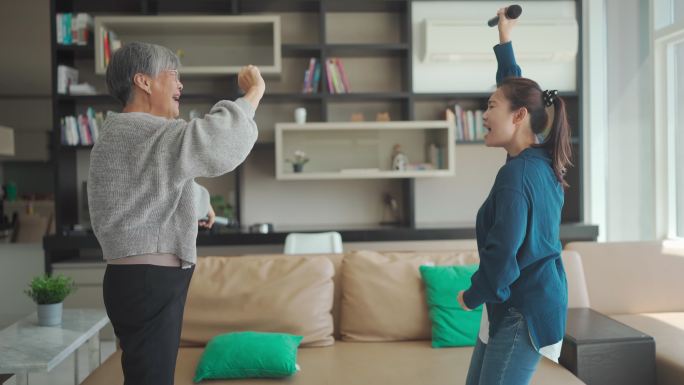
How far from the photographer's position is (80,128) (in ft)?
15.0

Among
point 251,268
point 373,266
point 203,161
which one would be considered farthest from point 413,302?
point 203,161

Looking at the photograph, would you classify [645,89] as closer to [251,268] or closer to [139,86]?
[251,268]

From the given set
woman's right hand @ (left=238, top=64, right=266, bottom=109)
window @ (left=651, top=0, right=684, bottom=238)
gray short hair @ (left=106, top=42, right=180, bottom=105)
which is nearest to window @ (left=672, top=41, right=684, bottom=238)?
window @ (left=651, top=0, right=684, bottom=238)

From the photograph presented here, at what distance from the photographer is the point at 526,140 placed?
1.65 metres

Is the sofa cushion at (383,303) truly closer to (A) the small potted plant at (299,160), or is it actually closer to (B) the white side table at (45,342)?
(B) the white side table at (45,342)

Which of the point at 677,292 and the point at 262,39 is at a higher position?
the point at 262,39

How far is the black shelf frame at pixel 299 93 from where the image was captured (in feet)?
15.2

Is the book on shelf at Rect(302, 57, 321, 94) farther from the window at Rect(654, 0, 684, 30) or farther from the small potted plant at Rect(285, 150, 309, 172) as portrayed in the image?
the window at Rect(654, 0, 684, 30)

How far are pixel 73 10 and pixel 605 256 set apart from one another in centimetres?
426

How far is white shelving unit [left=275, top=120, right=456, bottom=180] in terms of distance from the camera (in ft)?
15.2

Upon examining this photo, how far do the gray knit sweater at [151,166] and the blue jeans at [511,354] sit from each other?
798 millimetres

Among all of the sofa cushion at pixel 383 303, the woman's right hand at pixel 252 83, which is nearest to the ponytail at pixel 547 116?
the woman's right hand at pixel 252 83

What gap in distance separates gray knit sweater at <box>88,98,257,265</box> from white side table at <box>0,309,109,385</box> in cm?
107

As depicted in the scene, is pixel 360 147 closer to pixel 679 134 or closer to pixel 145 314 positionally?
pixel 679 134
